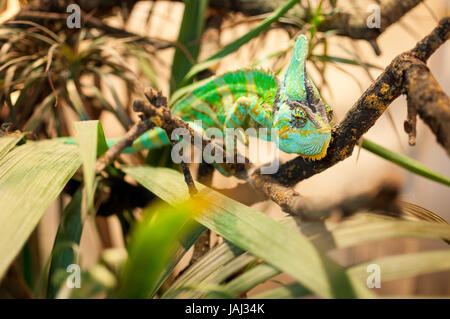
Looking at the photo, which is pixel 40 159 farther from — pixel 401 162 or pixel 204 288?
pixel 401 162

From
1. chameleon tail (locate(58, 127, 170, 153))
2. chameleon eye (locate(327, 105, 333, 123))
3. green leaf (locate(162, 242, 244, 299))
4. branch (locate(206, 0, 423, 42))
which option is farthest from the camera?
branch (locate(206, 0, 423, 42))

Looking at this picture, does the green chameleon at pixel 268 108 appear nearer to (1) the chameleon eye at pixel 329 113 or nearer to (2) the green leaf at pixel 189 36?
(1) the chameleon eye at pixel 329 113

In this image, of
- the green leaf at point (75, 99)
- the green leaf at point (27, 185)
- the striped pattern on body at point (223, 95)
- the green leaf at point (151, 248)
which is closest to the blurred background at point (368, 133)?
the striped pattern on body at point (223, 95)

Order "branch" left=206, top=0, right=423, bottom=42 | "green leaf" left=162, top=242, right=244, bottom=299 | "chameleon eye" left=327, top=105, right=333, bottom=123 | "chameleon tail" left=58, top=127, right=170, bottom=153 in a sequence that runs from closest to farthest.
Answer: "green leaf" left=162, top=242, right=244, bottom=299 → "chameleon eye" left=327, top=105, right=333, bottom=123 → "chameleon tail" left=58, top=127, right=170, bottom=153 → "branch" left=206, top=0, right=423, bottom=42

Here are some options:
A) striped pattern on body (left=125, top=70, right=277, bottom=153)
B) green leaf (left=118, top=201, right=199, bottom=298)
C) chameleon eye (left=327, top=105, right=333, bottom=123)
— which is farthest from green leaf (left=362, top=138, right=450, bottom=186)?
green leaf (left=118, top=201, right=199, bottom=298)

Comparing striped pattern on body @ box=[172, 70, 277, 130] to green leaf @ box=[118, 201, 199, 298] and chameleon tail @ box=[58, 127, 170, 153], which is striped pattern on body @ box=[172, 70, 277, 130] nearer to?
chameleon tail @ box=[58, 127, 170, 153]
